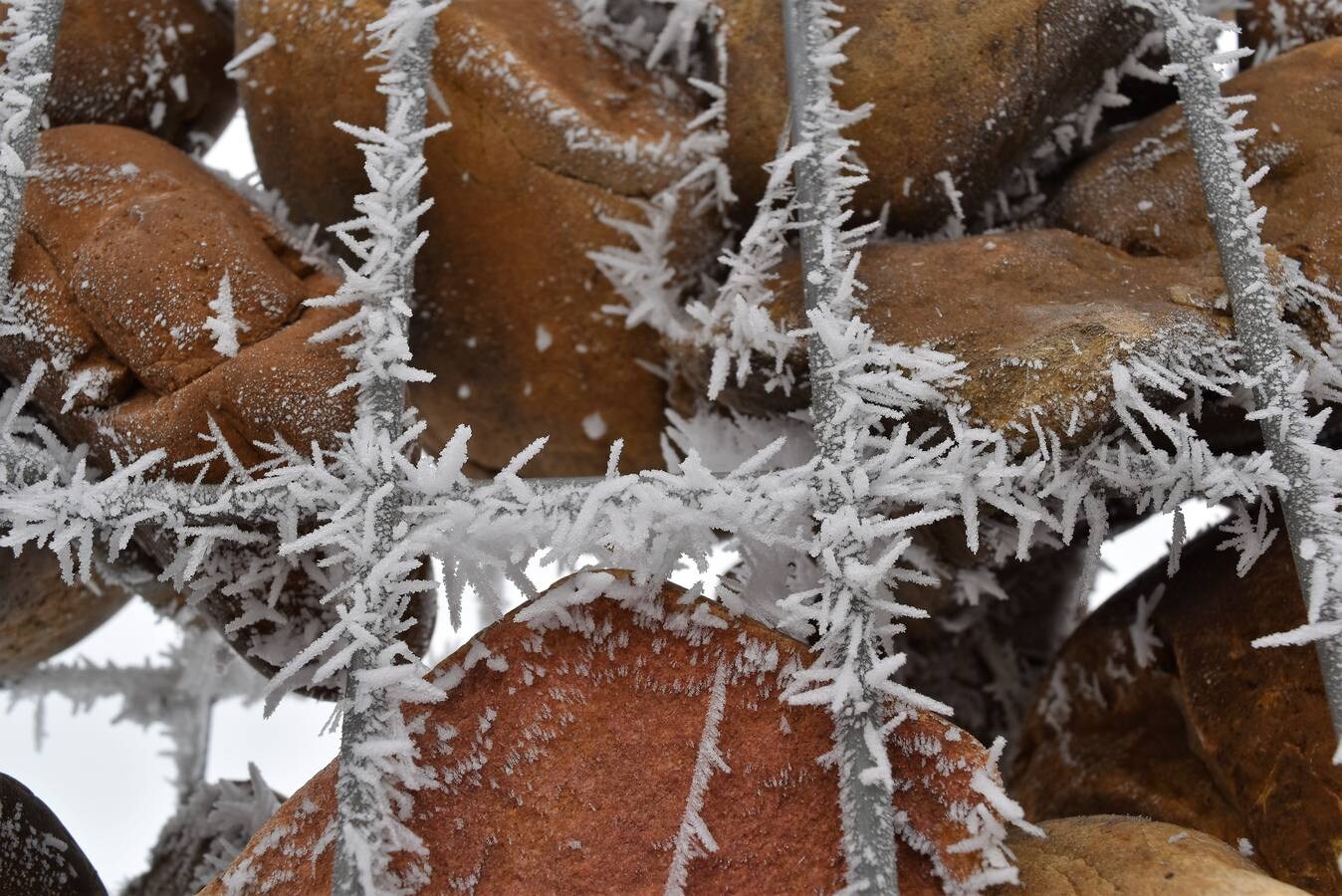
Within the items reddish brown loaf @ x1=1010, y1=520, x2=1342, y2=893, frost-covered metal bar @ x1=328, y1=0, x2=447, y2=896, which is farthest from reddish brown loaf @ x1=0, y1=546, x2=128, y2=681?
reddish brown loaf @ x1=1010, y1=520, x2=1342, y2=893

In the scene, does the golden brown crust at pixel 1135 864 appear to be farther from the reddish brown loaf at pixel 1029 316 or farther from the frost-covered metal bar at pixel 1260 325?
the reddish brown loaf at pixel 1029 316

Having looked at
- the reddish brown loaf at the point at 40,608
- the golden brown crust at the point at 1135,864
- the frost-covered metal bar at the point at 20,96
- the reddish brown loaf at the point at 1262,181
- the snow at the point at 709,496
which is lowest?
the reddish brown loaf at the point at 40,608

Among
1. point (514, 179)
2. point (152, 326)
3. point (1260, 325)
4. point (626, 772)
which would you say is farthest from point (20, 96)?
point (1260, 325)

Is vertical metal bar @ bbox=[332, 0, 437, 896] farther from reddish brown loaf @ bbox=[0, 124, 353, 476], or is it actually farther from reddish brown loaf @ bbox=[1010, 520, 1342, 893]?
reddish brown loaf @ bbox=[1010, 520, 1342, 893]

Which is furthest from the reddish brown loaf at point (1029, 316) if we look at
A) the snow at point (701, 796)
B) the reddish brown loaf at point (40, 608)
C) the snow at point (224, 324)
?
the reddish brown loaf at point (40, 608)

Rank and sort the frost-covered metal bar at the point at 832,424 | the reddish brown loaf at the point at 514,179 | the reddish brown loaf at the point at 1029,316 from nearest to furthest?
the frost-covered metal bar at the point at 832,424
the reddish brown loaf at the point at 1029,316
the reddish brown loaf at the point at 514,179

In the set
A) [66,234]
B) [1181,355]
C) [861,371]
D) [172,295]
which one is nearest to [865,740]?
[861,371]
